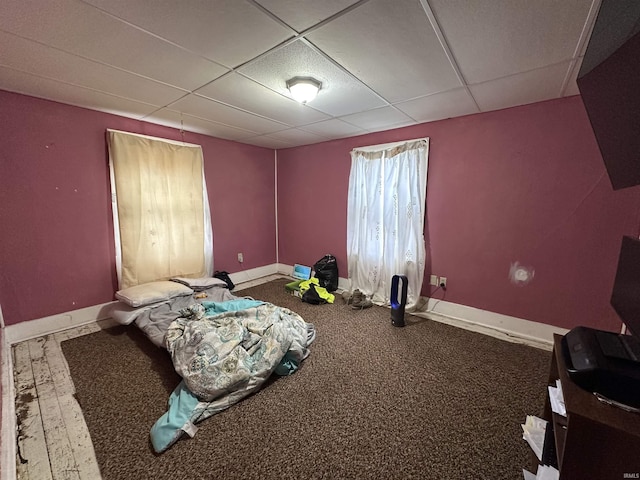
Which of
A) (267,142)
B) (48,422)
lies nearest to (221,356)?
(48,422)

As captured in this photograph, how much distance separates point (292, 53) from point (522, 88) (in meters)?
1.80

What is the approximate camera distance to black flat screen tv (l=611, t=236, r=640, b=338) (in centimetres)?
99

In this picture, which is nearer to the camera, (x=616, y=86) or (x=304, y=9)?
(x=616, y=86)

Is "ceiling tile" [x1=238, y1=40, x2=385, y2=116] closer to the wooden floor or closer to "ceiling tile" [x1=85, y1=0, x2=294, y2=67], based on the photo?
"ceiling tile" [x1=85, y1=0, x2=294, y2=67]

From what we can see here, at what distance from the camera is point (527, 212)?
2416 mm

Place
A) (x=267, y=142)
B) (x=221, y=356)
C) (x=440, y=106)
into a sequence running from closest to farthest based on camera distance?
(x=221, y=356) < (x=440, y=106) < (x=267, y=142)

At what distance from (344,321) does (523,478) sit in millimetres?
1775

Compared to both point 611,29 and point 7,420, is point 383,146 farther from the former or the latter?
point 7,420

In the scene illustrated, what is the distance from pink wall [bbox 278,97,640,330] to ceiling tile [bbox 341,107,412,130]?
237mm

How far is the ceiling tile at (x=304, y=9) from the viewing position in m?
1.18

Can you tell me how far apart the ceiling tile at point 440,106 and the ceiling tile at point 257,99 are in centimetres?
86

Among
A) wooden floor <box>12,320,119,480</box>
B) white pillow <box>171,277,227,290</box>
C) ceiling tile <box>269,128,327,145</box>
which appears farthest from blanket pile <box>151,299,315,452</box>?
ceiling tile <box>269,128,327,145</box>

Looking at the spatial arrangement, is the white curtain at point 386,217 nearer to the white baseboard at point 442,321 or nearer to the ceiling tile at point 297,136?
the white baseboard at point 442,321

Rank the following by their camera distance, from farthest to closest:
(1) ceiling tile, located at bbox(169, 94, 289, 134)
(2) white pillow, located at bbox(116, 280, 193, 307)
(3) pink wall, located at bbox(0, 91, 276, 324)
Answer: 1. (2) white pillow, located at bbox(116, 280, 193, 307)
2. (1) ceiling tile, located at bbox(169, 94, 289, 134)
3. (3) pink wall, located at bbox(0, 91, 276, 324)
